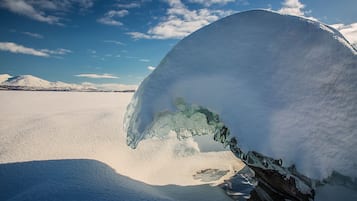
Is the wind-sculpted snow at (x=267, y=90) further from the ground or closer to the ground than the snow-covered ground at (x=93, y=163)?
further from the ground

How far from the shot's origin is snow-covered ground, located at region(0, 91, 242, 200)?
89.4 inches

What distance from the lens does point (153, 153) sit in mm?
3824

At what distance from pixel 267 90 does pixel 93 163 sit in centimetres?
202

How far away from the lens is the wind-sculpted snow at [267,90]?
1731 mm

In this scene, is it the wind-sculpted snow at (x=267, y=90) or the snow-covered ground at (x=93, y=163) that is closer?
the wind-sculpted snow at (x=267, y=90)

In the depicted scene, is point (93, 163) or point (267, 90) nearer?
point (267, 90)

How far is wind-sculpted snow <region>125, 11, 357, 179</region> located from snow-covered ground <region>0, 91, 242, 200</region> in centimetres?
62

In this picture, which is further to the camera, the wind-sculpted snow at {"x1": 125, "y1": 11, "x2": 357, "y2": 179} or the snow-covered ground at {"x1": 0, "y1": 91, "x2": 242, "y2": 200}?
the snow-covered ground at {"x1": 0, "y1": 91, "x2": 242, "y2": 200}

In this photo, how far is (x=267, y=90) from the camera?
205 cm

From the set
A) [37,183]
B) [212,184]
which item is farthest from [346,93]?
[37,183]

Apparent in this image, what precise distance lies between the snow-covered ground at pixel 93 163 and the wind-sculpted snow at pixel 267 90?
2.04 feet

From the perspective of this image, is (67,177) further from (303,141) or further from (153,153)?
(303,141)

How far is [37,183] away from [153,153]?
1758 millimetres

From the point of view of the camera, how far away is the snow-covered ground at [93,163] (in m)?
2.27
